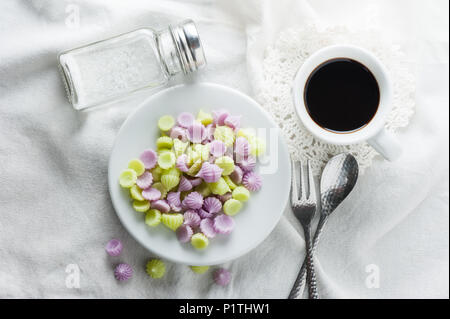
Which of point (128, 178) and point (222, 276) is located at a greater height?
point (128, 178)

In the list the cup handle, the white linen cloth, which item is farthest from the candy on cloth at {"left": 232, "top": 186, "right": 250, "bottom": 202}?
the cup handle

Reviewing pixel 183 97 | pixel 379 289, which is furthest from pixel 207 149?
pixel 379 289

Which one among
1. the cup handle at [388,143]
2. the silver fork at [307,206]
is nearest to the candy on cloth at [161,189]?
the silver fork at [307,206]

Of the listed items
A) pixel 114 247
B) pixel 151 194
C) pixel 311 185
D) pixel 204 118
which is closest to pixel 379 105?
pixel 311 185

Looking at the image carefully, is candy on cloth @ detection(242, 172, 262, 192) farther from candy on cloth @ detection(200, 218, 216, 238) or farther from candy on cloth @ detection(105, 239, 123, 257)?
candy on cloth @ detection(105, 239, 123, 257)

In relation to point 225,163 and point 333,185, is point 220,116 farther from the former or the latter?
point 333,185

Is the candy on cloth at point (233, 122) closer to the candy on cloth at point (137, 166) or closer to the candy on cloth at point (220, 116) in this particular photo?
the candy on cloth at point (220, 116)
